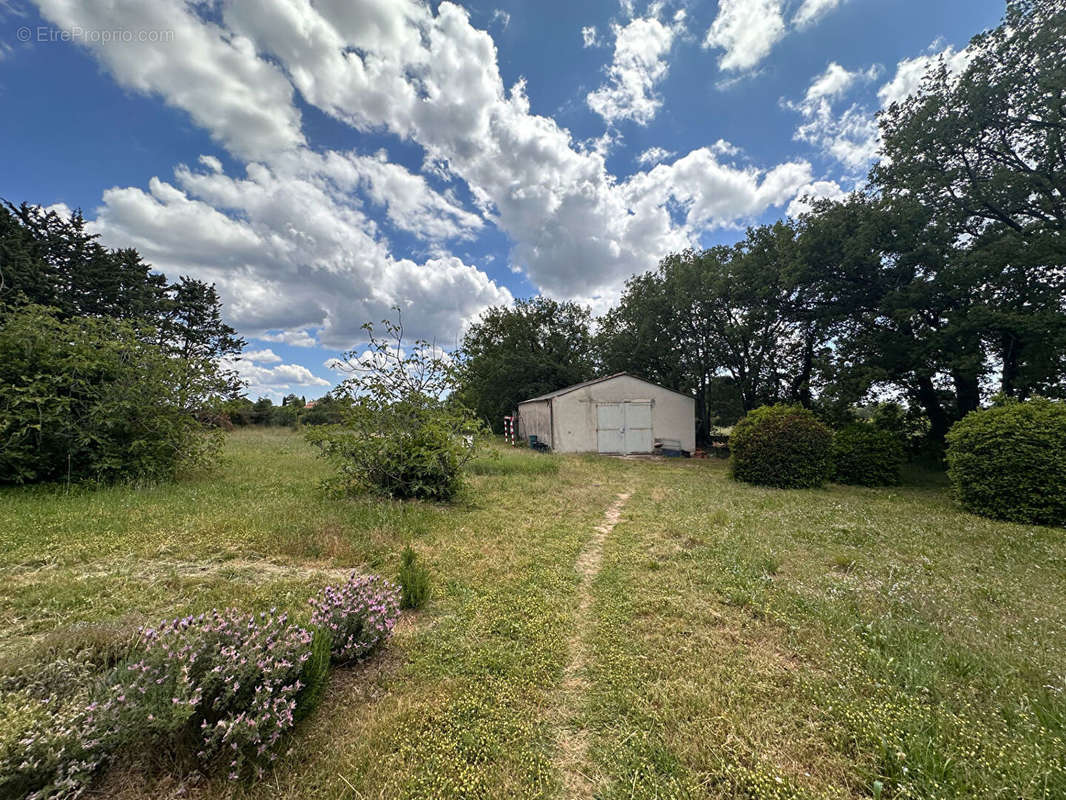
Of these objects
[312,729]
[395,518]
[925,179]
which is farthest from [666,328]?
[312,729]

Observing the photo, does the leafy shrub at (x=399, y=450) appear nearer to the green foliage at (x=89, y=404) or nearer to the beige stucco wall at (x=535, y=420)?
the green foliage at (x=89, y=404)

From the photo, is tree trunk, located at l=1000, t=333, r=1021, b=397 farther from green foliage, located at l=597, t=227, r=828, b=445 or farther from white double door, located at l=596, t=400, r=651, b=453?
white double door, located at l=596, t=400, r=651, b=453

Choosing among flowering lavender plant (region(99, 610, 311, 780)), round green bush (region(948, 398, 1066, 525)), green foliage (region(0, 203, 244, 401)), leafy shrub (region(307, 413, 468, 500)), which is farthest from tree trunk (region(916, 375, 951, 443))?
green foliage (region(0, 203, 244, 401))

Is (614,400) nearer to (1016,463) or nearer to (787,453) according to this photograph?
(787,453)

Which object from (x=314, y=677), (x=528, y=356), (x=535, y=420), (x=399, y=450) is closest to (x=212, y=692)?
(x=314, y=677)

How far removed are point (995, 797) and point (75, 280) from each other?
1705 inches

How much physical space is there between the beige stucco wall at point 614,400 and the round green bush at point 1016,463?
10180 millimetres

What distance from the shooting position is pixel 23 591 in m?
3.33

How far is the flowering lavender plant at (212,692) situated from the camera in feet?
5.98

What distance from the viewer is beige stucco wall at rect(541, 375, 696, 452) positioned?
57.7 feet

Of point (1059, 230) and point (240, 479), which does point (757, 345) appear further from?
point (240, 479)

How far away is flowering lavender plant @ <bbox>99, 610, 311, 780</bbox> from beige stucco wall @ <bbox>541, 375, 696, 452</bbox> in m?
15.5

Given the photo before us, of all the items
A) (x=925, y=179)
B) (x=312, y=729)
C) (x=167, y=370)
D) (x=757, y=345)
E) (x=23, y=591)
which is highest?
(x=925, y=179)

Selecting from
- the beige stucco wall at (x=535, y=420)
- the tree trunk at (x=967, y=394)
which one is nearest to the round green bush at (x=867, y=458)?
the tree trunk at (x=967, y=394)
